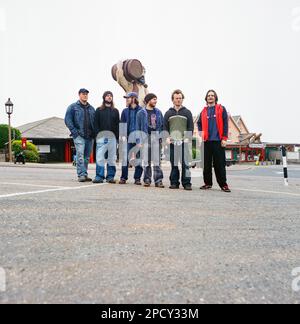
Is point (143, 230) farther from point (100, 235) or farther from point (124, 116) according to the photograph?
point (124, 116)

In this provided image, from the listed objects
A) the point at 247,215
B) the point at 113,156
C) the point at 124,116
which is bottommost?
the point at 247,215

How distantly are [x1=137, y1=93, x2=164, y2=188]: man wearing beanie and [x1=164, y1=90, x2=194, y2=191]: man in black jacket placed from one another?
0.80 ft

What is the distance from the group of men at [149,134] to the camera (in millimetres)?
5473

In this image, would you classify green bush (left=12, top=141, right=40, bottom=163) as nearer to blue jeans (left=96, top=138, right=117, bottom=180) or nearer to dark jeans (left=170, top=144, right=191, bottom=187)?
blue jeans (left=96, top=138, right=117, bottom=180)

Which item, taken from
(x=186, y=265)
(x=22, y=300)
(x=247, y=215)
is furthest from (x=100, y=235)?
(x=247, y=215)

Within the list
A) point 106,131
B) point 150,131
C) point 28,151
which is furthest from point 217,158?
point 28,151

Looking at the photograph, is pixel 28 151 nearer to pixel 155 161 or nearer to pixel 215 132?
pixel 155 161

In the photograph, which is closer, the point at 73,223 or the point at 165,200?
the point at 73,223

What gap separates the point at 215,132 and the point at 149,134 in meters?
1.16

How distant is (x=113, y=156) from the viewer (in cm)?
623

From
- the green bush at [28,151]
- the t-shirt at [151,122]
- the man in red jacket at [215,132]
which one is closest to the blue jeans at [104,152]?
the t-shirt at [151,122]

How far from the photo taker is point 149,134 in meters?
5.72

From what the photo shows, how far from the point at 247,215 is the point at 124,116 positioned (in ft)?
11.2

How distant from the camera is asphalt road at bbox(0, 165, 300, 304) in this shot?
51.5 inches
